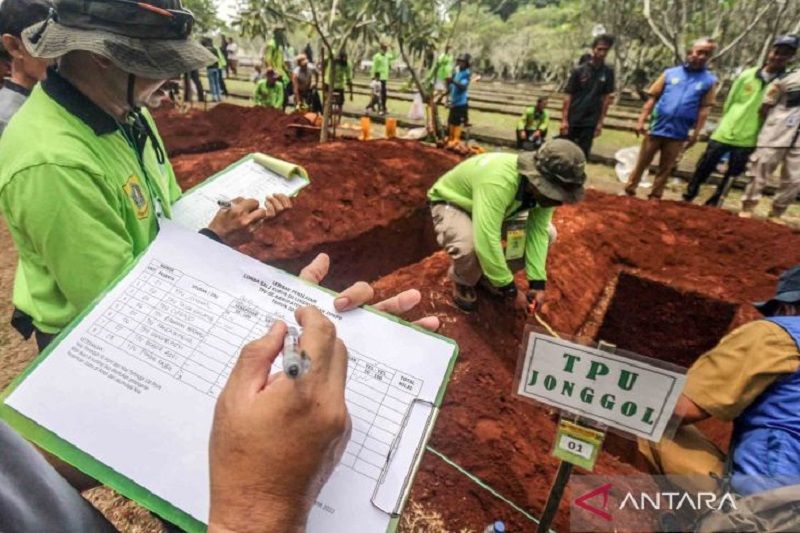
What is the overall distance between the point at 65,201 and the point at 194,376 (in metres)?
0.67

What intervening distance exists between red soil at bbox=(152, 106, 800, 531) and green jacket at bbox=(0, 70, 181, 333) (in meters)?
1.74

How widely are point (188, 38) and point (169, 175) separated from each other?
26.1 inches

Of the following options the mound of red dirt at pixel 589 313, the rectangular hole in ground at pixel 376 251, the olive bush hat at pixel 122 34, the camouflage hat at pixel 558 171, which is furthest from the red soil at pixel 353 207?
the olive bush hat at pixel 122 34

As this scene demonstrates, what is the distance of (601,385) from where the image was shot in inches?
46.9

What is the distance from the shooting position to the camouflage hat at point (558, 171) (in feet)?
9.61

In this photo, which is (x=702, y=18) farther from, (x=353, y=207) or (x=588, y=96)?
(x=353, y=207)

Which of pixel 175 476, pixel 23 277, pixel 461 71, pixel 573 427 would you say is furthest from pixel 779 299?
pixel 461 71

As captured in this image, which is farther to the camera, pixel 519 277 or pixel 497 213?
pixel 519 277

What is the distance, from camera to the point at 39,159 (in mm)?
1121

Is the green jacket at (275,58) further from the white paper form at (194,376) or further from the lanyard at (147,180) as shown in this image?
the white paper form at (194,376)

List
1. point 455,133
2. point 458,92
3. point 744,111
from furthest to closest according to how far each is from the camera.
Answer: point 458,92, point 455,133, point 744,111

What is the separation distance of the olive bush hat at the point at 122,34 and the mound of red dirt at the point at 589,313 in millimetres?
2134

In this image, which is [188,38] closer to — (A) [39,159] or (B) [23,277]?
(A) [39,159]

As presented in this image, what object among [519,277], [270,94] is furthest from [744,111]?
[270,94]
